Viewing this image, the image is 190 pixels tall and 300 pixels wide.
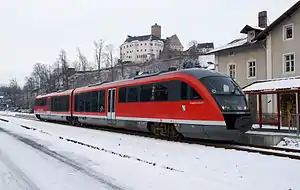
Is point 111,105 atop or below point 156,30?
below

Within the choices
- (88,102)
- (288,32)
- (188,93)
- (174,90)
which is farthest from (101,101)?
(288,32)

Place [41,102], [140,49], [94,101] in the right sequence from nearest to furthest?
1. [94,101]
2. [41,102]
3. [140,49]

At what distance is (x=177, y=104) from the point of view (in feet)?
45.4

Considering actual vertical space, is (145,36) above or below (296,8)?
above

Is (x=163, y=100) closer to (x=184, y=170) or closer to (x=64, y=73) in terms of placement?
(x=184, y=170)

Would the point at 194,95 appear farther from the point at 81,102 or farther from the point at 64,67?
the point at 64,67

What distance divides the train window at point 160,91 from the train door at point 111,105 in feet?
14.3

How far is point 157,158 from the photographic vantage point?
967cm

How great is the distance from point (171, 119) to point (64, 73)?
6358cm

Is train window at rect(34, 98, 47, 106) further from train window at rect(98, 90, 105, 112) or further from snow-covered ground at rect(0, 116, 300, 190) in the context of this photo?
snow-covered ground at rect(0, 116, 300, 190)

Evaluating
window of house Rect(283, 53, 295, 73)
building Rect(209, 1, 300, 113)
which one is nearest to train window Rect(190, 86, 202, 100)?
building Rect(209, 1, 300, 113)

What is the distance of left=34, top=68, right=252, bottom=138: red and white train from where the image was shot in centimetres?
1243

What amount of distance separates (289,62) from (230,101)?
15627 mm

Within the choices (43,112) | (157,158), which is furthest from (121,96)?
(43,112)
